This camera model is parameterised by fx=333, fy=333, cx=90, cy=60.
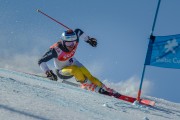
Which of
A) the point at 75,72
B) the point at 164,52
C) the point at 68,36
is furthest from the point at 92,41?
the point at 164,52

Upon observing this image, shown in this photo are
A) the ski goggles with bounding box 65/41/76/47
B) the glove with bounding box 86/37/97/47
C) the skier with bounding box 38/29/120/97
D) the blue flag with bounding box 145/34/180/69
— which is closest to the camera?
the blue flag with bounding box 145/34/180/69

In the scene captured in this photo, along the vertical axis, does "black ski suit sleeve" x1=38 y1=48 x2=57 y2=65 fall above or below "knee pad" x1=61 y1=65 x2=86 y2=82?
above

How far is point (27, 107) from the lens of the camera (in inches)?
113

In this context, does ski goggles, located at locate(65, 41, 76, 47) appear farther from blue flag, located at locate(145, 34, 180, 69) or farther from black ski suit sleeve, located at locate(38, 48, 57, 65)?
blue flag, located at locate(145, 34, 180, 69)

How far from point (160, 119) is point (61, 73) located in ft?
17.7

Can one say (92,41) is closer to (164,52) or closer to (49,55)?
(49,55)

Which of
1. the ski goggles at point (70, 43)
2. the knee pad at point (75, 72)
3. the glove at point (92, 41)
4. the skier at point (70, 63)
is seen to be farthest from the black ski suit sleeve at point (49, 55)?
the glove at point (92, 41)

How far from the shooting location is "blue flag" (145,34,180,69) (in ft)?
24.7

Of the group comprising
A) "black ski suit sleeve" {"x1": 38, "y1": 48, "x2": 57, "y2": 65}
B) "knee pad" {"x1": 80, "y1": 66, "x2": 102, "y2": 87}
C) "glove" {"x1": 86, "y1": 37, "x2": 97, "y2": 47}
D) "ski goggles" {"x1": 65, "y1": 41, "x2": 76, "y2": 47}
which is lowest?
"knee pad" {"x1": 80, "y1": 66, "x2": 102, "y2": 87}

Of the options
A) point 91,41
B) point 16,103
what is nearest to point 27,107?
point 16,103

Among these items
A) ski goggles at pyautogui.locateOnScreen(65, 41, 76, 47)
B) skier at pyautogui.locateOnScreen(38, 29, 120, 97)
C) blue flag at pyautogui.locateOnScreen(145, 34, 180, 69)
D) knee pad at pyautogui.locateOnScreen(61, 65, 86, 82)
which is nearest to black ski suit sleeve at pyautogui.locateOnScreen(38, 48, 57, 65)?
skier at pyautogui.locateOnScreen(38, 29, 120, 97)

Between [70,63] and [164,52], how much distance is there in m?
2.91

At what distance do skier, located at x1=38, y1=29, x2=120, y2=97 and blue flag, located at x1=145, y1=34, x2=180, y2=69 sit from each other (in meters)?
1.28

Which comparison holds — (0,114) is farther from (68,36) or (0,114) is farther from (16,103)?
(68,36)
